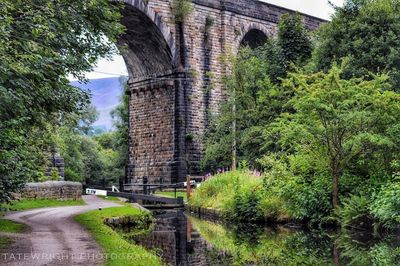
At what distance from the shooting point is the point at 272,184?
17.1 metres

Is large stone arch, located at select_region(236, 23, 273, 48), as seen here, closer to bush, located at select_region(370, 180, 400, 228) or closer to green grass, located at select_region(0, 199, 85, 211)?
green grass, located at select_region(0, 199, 85, 211)

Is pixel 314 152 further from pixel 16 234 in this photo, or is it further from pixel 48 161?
pixel 48 161

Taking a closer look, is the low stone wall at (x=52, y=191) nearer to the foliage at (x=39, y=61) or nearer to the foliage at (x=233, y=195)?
the foliage at (x=233, y=195)

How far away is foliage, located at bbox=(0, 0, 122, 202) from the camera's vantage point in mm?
10281

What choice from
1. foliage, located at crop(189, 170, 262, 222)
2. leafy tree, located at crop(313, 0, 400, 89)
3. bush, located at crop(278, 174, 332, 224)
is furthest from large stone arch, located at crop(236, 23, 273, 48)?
bush, located at crop(278, 174, 332, 224)

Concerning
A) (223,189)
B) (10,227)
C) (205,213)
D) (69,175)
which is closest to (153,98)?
(69,175)

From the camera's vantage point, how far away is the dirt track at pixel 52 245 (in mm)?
9109

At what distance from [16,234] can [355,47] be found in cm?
1699

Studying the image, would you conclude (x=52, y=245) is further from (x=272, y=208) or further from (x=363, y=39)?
(x=363, y=39)

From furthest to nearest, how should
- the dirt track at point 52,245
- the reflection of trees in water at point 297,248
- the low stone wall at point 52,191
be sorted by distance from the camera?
the low stone wall at point 52,191 → the reflection of trees in water at point 297,248 → the dirt track at point 52,245

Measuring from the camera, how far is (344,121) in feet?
48.3

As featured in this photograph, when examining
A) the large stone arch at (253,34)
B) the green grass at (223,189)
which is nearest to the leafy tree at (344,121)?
the green grass at (223,189)

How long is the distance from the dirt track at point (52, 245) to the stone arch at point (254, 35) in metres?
20.9

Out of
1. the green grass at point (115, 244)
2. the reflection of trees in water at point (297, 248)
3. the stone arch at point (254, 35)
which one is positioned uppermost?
the stone arch at point (254, 35)
